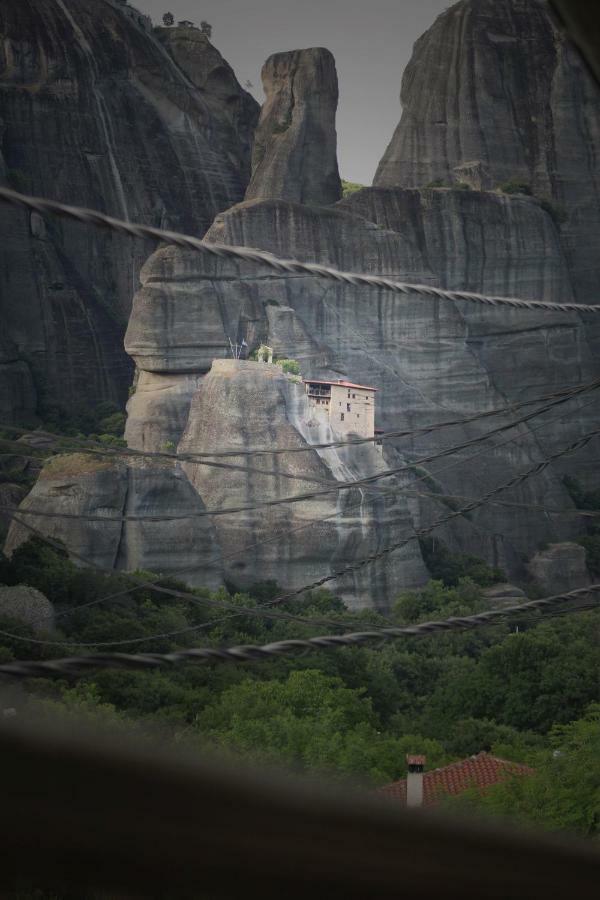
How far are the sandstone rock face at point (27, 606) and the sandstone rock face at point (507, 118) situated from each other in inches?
879

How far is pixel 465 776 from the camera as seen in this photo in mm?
12969

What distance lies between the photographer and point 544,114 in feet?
126

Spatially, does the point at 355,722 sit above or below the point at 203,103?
below

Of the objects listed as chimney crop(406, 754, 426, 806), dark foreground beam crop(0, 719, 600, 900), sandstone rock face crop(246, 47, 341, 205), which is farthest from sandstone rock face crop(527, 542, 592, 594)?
dark foreground beam crop(0, 719, 600, 900)

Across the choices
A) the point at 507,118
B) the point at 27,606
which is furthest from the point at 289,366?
the point at 507,118

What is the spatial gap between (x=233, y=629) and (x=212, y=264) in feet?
34.1

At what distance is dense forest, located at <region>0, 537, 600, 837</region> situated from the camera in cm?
1258

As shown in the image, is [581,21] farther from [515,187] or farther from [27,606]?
[515,187]

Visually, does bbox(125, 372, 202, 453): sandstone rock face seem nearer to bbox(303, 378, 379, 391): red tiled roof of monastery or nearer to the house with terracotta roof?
bbox(303, 378, 379, 391): red tiled roof of monastery

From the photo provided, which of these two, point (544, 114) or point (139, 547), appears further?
point (544, 114)

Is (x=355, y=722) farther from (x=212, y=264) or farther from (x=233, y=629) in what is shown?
(x=212, y=264)

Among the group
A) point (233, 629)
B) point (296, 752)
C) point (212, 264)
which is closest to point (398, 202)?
point (212, 264)

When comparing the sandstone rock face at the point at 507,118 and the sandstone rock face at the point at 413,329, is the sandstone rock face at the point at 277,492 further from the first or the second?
the sandstone rock face at the point at 507,118

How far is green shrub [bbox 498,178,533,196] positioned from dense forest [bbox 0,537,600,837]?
14.4 metres
